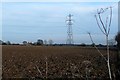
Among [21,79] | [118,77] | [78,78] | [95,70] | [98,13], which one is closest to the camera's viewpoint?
[98,13]

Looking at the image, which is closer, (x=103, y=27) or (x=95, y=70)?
(x=103, y=27)

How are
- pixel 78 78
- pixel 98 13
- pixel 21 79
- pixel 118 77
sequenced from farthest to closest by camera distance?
1. pixel 21 79
2. pixel 78 78
3. pixel 118 77
4. pixel 98 13

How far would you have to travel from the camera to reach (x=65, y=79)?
1065 cm

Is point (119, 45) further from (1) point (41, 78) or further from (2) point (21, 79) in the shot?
(2) point (21, 79)

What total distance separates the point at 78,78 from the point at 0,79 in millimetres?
2751

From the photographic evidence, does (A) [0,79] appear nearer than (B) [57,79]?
Yes

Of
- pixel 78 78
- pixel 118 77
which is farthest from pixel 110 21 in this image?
pixel 78 78

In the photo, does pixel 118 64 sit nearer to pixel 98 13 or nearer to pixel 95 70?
pixel 95 70

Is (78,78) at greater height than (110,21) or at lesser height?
lesser

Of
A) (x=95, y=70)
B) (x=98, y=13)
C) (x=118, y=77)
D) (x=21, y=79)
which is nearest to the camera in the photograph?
(x=98, y=13)

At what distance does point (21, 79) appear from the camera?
1111 centimetres

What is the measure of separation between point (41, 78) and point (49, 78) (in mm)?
852

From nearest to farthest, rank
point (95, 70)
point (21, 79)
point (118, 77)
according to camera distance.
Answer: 1. point (118, 77)
2. point (21, 79)
3. point (95, 70)

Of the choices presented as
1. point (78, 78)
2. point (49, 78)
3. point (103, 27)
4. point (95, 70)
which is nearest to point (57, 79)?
point (49, 78)
